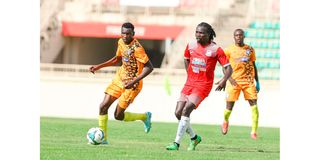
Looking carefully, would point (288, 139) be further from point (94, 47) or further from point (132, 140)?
point (94, 47)

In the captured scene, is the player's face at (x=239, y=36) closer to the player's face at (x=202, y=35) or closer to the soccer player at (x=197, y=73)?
the soccer player at (x=197, y=73)

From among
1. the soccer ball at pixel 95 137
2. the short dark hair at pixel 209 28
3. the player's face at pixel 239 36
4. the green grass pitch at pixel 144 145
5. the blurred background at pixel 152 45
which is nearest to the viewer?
the green grass pitch at pixel 144 145

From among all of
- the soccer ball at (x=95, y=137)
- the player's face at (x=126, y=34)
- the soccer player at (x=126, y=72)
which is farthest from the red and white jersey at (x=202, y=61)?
the soccer ball at (x=95, y=137)

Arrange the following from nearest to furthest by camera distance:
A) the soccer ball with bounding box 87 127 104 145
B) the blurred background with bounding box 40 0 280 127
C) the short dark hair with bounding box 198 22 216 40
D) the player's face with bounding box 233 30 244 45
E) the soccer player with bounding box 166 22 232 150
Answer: the short dark hair with bounding box 198 22 216 40
the soccer player with bounding box 166 22 232 150
the soccer ball with bounding box 87 127 104 145
the player's face with bounding box 233 30 244 45
the blurred background with bounding box 40 0 280 127

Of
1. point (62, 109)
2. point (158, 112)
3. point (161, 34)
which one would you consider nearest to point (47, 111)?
point (62, 109)

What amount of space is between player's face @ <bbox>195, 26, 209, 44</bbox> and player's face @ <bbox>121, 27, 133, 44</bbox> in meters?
1.10

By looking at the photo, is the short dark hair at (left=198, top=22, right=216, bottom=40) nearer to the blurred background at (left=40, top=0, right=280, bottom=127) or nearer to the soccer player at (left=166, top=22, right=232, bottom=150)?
the soccer player at (left=166, top=22, right=232, bottom=150)

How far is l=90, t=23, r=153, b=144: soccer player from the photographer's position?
14.4m

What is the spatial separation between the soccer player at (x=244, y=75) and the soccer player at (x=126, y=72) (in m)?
2.82

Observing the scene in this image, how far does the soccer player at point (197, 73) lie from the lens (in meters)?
Result: 13.8

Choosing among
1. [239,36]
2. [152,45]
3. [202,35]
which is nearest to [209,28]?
[202,35]

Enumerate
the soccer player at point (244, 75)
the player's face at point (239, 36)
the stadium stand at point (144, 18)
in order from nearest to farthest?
the player's face at point (239, 36) → the soccer player at point (244, 75) → the stadium stand at point (144, 18)

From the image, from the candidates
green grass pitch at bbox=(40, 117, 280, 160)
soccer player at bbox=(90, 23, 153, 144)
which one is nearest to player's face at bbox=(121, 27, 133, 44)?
soccer player at bbox=(90, 23, 153, 144)
